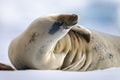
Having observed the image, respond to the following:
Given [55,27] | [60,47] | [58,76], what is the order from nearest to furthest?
[58,76] → [55,27] → [60,47]

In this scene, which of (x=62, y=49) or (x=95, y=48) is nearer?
(x=62, y=49)

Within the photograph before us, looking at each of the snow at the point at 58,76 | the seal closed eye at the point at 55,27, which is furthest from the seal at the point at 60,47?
the snow at the point at 58,76

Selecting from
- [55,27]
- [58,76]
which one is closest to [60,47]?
[55,27]

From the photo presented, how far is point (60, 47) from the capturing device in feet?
5.59

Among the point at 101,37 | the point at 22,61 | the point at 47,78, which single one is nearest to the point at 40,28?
the point at 22,61

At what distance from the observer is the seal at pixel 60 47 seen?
155 cm

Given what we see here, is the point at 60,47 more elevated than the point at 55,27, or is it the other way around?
the point at 55,27

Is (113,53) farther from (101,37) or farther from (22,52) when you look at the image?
(22,52)

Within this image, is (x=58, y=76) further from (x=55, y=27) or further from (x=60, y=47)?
(x=60, y=47)

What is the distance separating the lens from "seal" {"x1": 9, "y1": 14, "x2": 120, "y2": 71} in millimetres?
1548

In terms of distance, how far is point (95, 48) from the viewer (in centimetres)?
188

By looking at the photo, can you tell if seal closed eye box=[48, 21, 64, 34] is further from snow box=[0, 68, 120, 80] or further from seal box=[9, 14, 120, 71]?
snow box=[0, 68, 120, 80]

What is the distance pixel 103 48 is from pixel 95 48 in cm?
7

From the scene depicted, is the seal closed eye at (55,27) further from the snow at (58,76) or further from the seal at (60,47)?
the snow at (58,76)
